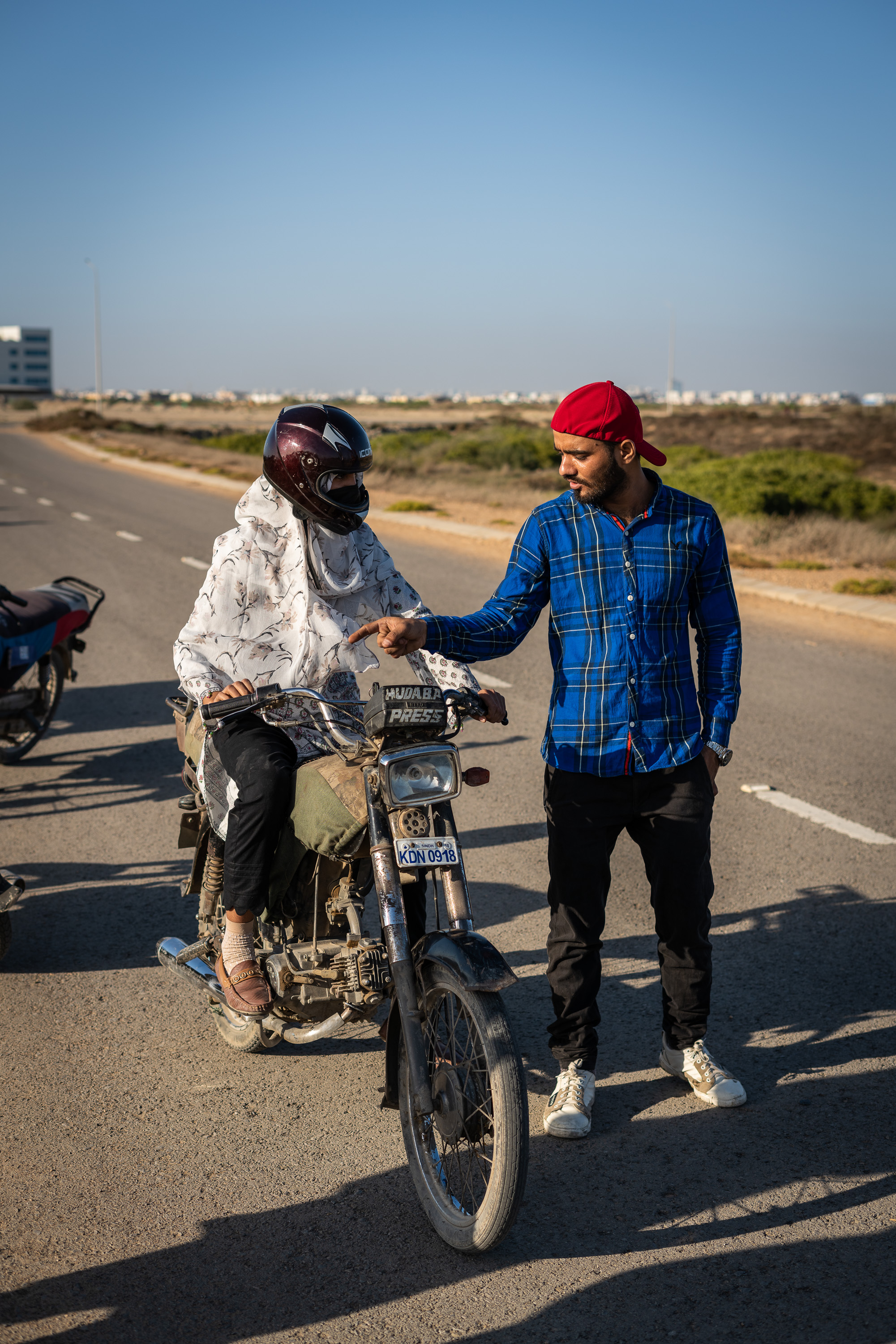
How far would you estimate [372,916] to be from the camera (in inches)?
200

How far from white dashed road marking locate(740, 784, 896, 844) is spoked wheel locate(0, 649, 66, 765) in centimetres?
428


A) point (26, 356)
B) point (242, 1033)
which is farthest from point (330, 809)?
point (26, 356)

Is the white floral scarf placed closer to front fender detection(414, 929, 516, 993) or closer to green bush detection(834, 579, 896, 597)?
front fender detection(414, 929, 516, 993)

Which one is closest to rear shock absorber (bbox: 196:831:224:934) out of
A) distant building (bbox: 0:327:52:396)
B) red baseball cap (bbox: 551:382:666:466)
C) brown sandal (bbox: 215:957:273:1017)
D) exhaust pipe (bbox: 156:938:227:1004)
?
exhaust pipe (bbox: 156:938:227:1004)

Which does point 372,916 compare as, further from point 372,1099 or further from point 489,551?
point 489,551

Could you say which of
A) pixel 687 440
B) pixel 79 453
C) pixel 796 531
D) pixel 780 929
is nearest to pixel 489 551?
pixel 796 531

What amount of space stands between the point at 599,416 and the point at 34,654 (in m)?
4.68

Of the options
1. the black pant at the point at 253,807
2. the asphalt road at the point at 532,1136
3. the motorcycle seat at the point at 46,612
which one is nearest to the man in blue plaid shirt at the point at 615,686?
the asphalt road at the point at 532,1136

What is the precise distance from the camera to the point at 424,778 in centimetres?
305

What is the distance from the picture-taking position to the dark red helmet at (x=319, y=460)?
3596mm

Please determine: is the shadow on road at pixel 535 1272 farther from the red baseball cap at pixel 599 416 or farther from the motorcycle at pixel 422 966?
the red baseball cap at pixel 599 416

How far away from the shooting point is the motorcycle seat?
695 cm

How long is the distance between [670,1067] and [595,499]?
1.86 metres

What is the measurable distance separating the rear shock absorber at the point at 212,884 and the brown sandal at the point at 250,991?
13.8 inches
